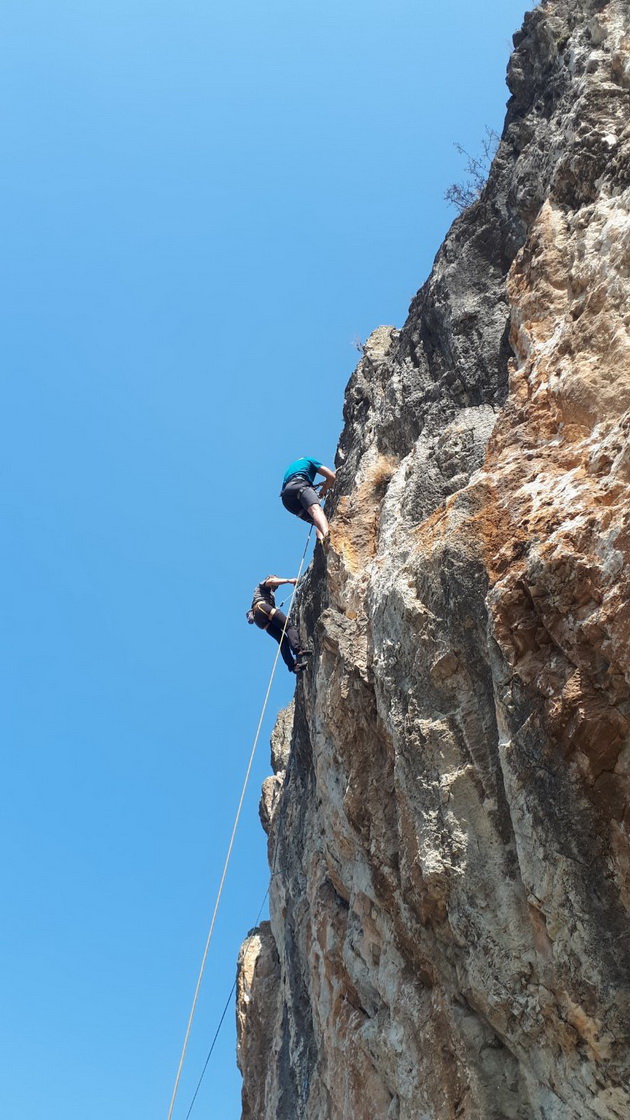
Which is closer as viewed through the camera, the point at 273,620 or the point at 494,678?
the point at 494,678

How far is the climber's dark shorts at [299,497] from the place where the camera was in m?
11.6

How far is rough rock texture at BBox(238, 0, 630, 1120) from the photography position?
5.57 meters

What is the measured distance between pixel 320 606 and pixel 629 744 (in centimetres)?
553

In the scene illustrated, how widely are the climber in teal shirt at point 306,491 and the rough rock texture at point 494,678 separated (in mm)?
1048

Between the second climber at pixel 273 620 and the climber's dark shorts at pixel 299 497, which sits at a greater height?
the climber's dark shorts at pixel 299 497

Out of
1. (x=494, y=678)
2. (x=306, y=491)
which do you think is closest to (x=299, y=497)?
(x=306, y=491)

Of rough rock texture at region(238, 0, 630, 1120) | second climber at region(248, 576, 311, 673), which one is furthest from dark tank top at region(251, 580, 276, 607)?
rough rock texture at region(238, 0, 630, 1120)

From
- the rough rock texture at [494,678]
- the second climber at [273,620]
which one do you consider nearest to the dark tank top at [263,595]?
the second climber at [273,620]

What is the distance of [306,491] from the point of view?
11602 millimetres

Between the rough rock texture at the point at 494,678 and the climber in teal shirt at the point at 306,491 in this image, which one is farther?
the climber in teal shirt at the point at 306,491

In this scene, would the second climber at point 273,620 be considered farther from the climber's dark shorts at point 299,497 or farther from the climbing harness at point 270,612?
the climber's dark shorts at point 299,497

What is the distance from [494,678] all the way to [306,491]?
18.5 feet

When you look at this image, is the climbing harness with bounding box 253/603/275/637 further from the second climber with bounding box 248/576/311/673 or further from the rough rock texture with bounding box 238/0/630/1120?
the rough rock texture with bounding box 238/0/630/1120

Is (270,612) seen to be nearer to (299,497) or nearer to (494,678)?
(299,497)
